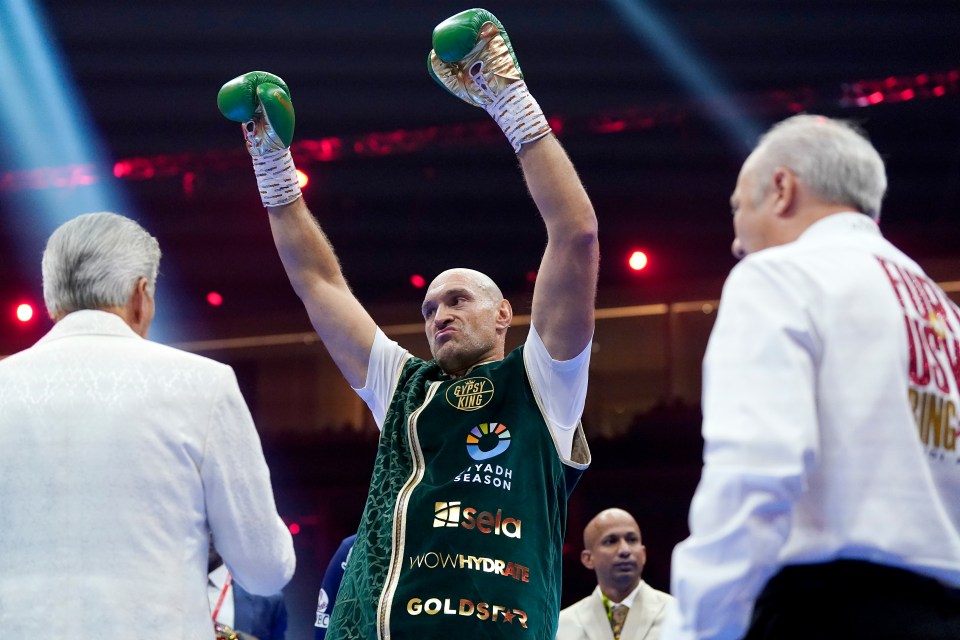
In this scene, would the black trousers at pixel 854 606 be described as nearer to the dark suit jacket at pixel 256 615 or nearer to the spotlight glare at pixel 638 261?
the dark suit jacket at pixel 256 615

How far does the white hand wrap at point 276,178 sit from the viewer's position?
2656 mm

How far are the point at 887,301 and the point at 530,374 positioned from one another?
1029 millimetres

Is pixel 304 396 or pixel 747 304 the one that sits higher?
pixel 304 396

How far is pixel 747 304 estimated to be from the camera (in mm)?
1352

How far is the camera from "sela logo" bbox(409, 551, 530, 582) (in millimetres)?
2090

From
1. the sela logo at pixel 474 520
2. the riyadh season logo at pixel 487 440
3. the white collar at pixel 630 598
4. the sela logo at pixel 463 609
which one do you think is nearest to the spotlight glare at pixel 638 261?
the white collar at pixel 630 598

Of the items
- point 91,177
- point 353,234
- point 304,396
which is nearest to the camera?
point 91,177

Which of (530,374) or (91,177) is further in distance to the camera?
(91,177)

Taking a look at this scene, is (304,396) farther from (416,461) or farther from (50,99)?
(416,461)

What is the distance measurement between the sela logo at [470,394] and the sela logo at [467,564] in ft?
1.07

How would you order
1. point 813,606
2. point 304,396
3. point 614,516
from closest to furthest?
point 813,606 → point 614,516 → point 304,396

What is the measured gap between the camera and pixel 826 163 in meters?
1.50

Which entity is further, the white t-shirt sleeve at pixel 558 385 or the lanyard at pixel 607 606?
the lanyard at pixel 607 606

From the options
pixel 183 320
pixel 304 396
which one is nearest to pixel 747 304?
pixel 183 320
